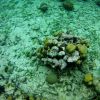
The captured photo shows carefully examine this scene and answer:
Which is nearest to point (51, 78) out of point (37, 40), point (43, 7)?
point (37, 40)

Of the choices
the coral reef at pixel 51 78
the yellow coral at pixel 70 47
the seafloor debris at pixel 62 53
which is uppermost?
the yellow coral at pixel 70 47

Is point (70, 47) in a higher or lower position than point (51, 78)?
higher

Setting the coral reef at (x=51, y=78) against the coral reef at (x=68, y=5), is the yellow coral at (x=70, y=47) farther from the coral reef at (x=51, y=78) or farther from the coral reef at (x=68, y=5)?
the coral reef at (x=68, y=5)

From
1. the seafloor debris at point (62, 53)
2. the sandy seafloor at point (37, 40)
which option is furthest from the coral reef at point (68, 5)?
the seafloor debris at point (62, 53)

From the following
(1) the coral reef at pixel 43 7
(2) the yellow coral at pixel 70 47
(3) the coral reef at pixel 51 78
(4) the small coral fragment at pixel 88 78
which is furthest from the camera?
(1) the coral reef at pixel 43 7

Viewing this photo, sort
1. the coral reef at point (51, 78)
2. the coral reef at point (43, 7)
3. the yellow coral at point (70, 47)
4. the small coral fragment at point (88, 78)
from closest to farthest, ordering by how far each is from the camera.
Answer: the small coral fragment at point (88, 78), the coral reef at point (51, 78), the yellow coral at point (70, 47), the coral reef at point (43, 7)

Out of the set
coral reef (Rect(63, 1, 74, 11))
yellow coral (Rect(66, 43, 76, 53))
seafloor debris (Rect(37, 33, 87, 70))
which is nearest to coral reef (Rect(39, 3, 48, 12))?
coral reef (Rect(63, 1, 74, 11))

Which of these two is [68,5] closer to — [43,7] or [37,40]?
[43,7]

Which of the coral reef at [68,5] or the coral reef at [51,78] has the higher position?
the coral reef at [68,5]

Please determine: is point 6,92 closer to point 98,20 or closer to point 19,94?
point 19,94
